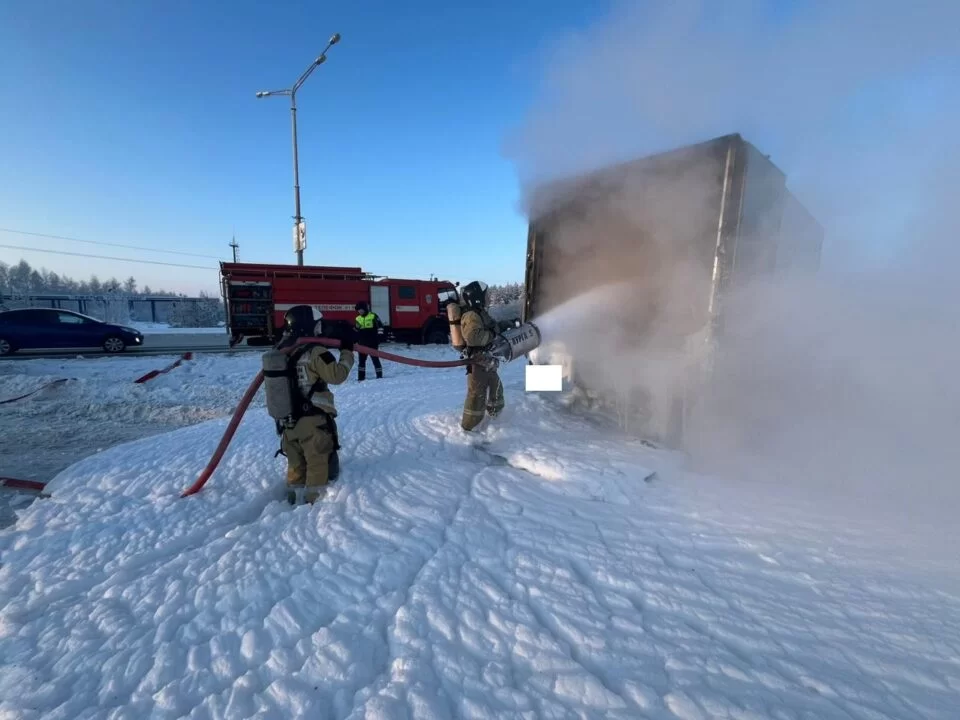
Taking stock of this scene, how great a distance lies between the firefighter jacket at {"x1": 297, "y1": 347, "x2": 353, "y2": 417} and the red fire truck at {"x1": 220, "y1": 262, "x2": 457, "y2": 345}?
866cm

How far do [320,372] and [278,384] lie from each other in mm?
310

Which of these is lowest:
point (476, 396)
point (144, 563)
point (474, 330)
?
point (144, 563)

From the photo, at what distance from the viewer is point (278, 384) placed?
3137 mm

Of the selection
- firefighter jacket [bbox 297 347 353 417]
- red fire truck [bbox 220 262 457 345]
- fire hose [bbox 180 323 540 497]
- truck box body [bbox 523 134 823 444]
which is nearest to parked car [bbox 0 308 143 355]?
red fire truck [bbox 220 262 457 345]

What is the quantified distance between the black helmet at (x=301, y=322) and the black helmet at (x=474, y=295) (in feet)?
5.54

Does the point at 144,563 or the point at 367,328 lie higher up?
the point at 367,328

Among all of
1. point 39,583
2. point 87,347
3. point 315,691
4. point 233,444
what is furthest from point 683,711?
point 87,347

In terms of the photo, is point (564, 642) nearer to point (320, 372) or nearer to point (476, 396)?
point (320, 372)

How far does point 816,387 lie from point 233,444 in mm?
6441

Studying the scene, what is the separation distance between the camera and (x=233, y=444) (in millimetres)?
4438

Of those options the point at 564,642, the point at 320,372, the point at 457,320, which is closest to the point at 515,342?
the point at 457,320

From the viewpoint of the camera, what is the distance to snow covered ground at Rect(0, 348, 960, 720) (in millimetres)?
1595

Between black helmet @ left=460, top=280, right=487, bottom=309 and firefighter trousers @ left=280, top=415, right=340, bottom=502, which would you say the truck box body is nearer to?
black helmet @ left=460, top=280, right=487, bottom=309

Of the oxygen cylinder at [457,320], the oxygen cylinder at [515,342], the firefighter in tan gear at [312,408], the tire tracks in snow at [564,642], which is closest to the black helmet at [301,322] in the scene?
the firefighter in tan gear at [312,408]
